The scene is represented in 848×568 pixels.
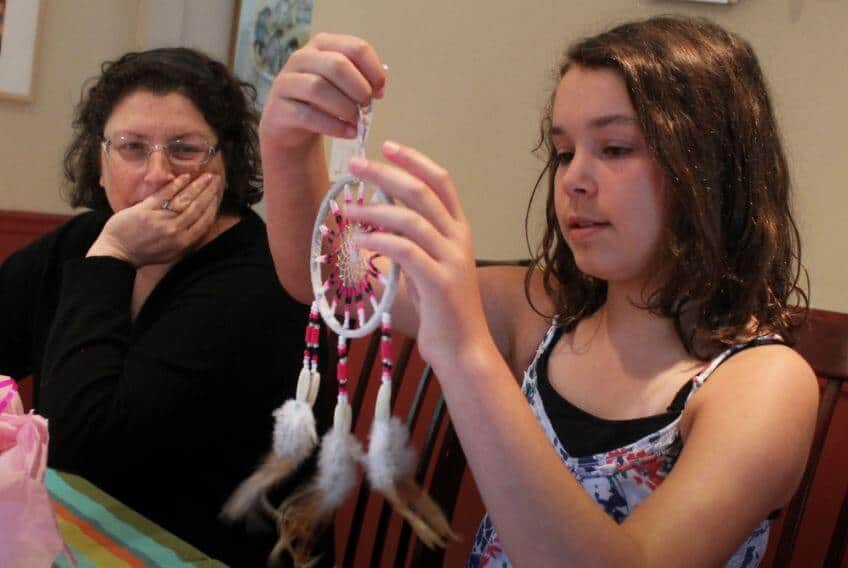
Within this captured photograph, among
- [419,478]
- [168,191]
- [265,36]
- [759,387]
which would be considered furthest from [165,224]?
Result: [265,36]

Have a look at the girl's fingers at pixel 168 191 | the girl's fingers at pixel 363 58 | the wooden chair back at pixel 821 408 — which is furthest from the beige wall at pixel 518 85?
the girl's fingers at pixel 363 58

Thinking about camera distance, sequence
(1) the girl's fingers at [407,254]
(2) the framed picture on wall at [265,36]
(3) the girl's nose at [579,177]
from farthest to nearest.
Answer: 1. (2) the framed picture on wall at [265,36]
2. (3) the girl's nose at [579,177]
3. (1) the girl's fingers at [407,254]

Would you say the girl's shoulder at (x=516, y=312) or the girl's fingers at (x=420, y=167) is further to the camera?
the girl's shoulder at (x=516, y=312)

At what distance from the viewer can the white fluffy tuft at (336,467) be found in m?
0.68

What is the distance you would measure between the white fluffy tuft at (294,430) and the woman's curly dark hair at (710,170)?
0.44 m

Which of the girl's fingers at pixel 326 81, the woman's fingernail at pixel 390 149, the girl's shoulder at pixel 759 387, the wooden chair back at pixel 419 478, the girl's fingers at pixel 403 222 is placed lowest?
the wooden chair back at pixel 419 478

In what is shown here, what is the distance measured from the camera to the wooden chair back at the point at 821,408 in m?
1.02

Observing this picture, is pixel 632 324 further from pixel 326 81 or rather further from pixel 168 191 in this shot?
pixel 168 191

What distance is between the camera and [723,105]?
94 cm

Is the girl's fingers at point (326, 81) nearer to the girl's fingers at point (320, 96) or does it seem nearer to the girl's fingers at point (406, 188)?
the girl's fingers at point (320, 96)

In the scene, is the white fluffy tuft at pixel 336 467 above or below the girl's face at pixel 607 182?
below

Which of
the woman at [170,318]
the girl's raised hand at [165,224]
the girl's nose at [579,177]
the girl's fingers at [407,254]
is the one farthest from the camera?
the girl's raised hand at [165,224]

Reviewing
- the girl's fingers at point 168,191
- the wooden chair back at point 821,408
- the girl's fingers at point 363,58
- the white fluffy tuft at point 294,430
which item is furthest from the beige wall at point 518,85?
the white fluffy tuft at point 294,430

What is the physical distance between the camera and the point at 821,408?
3.46 ft
